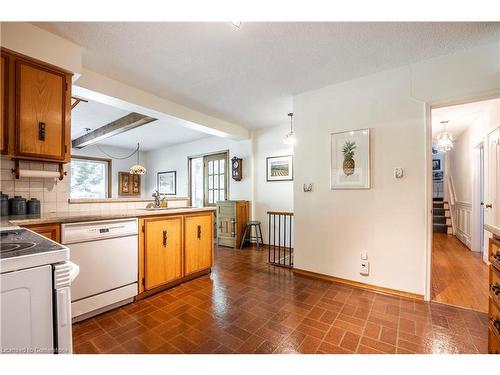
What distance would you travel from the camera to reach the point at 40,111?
1901 millimetres

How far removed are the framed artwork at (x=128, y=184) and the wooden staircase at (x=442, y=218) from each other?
28.5 ft

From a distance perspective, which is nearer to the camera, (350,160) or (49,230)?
(49,230)

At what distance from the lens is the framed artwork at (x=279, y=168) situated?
4.33 meters

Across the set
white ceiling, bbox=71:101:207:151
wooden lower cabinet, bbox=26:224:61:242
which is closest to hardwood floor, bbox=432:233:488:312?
wooden lower cabinet, bbox=26:224:61:242

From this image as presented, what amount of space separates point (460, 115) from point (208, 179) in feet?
16.9

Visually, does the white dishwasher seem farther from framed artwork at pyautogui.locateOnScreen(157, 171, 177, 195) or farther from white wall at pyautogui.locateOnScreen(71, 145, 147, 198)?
white wall at pyautogui.locateOnScreen(71, 145, 147, 198)

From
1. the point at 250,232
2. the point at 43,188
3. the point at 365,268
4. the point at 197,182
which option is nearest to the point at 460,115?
the point at 365,268

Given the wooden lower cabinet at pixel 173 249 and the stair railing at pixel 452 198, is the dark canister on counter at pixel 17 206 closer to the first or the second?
the wooden lower cabinet at pixel 173 249

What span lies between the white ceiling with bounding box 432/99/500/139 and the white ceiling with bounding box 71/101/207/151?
4.41m

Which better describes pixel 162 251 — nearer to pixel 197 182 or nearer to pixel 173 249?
pixel 173 249
